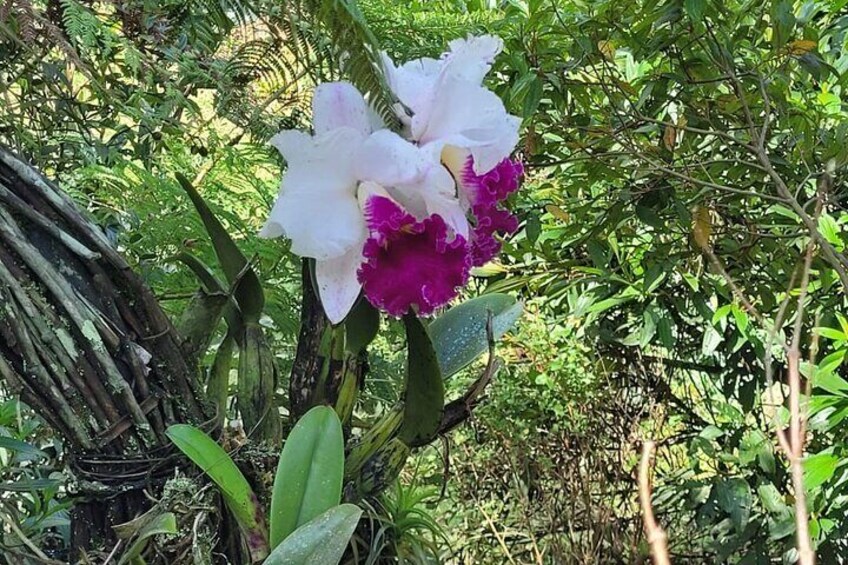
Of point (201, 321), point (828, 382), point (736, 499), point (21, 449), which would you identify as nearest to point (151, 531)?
point (201, 321)

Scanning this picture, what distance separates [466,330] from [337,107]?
235mm

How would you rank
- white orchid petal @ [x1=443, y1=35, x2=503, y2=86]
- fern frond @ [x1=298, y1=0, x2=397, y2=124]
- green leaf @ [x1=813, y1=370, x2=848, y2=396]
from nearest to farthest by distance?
fern frond @ [x1=298, y1=0, x2=397, y2=124], white orchid petal @ [x1=443, y1=35, x2=503, y2=86], green leaf @ [x1=813, y1=370, x2=848, y2=396]

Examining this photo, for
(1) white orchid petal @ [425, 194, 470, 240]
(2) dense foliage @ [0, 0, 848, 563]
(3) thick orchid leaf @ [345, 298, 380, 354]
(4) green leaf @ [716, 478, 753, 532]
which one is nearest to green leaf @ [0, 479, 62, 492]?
(2) dense foliage @ [0, 0, 848, 563]

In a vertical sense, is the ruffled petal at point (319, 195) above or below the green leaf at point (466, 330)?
above

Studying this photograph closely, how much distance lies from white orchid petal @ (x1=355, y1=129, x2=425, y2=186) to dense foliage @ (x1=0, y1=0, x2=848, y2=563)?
0.08ft

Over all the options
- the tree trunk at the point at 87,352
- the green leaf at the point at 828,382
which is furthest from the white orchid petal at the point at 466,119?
the green leaf at the point at 828,382

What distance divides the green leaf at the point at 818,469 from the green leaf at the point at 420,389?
2.41 feet

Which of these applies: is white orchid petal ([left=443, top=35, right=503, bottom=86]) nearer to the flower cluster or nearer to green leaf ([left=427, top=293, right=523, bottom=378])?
the flower cluster

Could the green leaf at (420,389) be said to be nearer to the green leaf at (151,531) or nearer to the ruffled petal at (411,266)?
the ruffled petal at (411,266)

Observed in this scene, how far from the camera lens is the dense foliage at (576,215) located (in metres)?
0.65

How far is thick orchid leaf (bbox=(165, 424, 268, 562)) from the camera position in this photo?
0.47m

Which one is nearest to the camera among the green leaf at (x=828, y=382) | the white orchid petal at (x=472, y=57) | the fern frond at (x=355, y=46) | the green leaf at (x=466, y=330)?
the fern frond at (x=355, y=46)

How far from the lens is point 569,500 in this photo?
5.68 feet

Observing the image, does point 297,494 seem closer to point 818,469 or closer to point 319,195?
point 319,195
